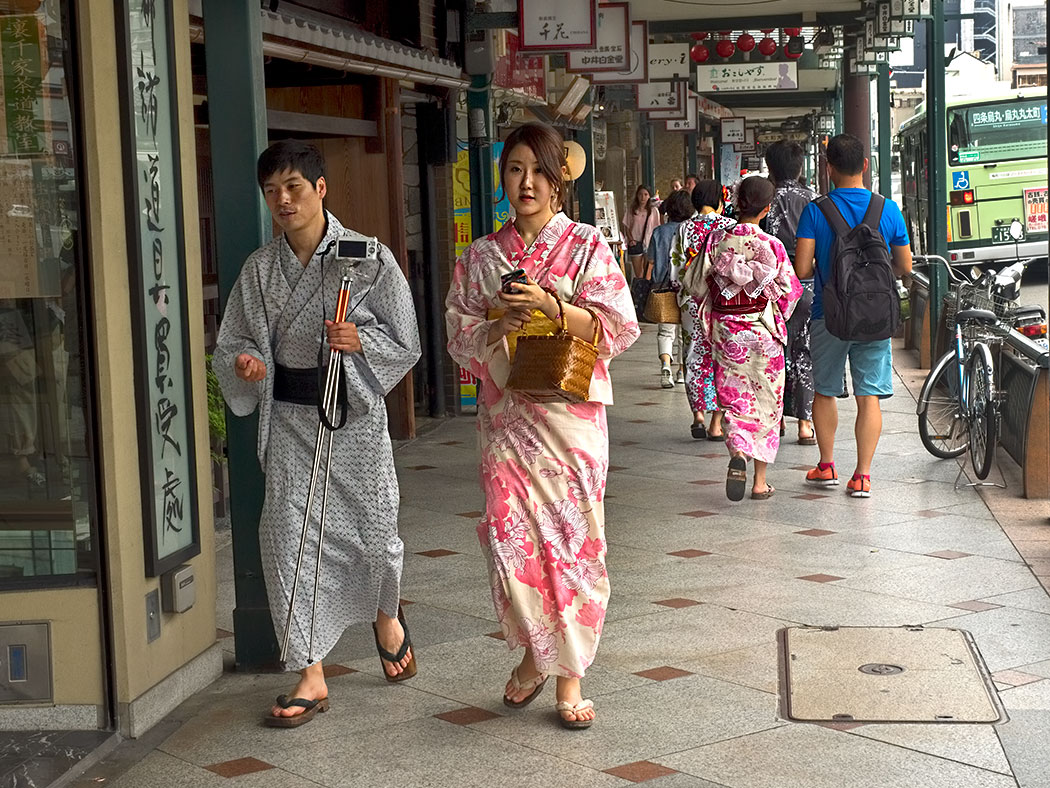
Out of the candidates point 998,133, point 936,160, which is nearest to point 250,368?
A: point 936,160

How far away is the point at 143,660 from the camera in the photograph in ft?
14.4

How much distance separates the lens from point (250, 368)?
435 cm

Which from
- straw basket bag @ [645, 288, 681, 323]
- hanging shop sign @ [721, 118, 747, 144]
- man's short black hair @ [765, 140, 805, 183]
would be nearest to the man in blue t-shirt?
man's short black hair @ [765, 140, 805, 183]

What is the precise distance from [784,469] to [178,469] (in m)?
5.08

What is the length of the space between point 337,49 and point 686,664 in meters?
4.17

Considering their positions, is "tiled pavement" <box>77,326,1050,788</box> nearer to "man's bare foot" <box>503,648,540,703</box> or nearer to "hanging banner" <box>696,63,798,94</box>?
"man's bare foot" <box>503,648,540,703</box>

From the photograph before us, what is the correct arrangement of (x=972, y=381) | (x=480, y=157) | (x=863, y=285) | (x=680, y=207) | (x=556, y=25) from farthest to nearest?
1. (x=480, y=157)
2. (x=556, y=25)
3. (x=680, y=207)
4. (x=972, y=381)
5. (x=863, y=285)

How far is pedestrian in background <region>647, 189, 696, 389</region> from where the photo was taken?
35.3ft

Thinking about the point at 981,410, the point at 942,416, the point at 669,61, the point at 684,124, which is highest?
the point at 669,61

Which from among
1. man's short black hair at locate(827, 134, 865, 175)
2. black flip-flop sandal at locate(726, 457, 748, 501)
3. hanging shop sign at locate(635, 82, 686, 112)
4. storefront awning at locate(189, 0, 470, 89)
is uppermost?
hanging shop sign at locate(635, 82, 686, 112)

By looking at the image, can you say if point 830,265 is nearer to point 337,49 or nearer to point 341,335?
point 337,49

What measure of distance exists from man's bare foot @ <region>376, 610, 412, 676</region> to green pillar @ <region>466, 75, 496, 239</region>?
23.1 ft

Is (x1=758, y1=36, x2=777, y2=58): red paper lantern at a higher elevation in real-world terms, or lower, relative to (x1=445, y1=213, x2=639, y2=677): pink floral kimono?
higher

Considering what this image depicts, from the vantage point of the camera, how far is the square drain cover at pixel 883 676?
14.4 ft
